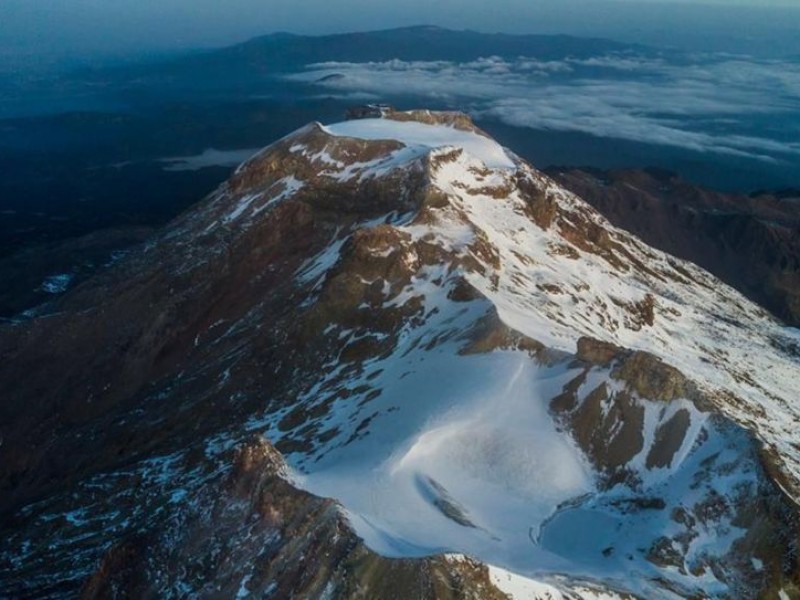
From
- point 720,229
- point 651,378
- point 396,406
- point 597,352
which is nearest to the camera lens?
point 651,378

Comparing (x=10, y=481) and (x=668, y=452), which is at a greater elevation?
(x=668, y=452)

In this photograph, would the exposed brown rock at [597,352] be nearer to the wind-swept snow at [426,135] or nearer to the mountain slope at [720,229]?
the wind-swept snow at [426,135]

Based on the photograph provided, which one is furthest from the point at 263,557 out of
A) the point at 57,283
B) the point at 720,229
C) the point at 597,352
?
the point at 720,229

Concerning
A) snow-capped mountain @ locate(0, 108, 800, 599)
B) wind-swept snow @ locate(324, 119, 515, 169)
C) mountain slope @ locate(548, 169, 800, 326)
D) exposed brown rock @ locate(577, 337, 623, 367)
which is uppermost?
wind-swept snow @ locate(324, 119, 515, 169)

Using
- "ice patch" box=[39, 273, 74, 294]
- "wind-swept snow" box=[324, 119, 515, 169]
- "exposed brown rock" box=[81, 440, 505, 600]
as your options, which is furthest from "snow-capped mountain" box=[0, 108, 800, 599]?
"ice patch" box=[39, 273, 74, 294]

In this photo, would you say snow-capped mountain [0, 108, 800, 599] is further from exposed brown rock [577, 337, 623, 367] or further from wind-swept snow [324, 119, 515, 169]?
wind-swept snow [324, 119, 515, 169]

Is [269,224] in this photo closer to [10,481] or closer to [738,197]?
[10,481]

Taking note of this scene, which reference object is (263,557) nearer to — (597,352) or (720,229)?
(597,352)

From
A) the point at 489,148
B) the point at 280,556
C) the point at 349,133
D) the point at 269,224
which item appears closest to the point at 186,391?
the point at 269,224

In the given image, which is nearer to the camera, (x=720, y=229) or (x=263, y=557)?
(x=263, y=557)
